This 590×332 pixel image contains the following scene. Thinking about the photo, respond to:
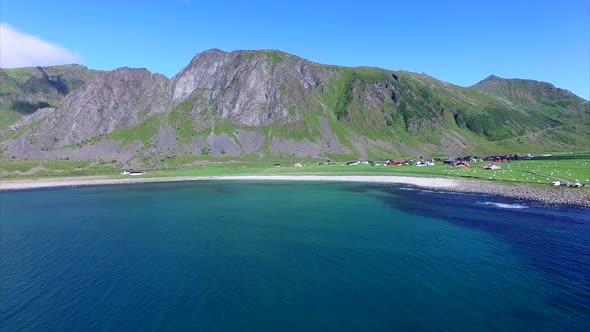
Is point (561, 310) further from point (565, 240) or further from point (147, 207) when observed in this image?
point (147, 207)

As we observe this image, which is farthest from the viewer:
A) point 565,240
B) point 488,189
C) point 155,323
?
point 488,189

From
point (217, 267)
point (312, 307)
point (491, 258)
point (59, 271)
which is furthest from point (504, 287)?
point (59, 271)

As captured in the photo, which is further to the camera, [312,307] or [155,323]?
[312,307]

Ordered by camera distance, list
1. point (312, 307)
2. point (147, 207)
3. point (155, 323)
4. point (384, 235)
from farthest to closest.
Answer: point (147, 207), point (384, 235), point (312, 307), point (155, 323)

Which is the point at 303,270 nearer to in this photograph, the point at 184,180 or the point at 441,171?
the point at 441,171

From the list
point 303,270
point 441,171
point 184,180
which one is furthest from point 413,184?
point 184,180

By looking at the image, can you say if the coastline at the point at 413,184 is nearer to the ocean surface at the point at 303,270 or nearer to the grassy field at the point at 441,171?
the ocean surface at the point at 303,270
